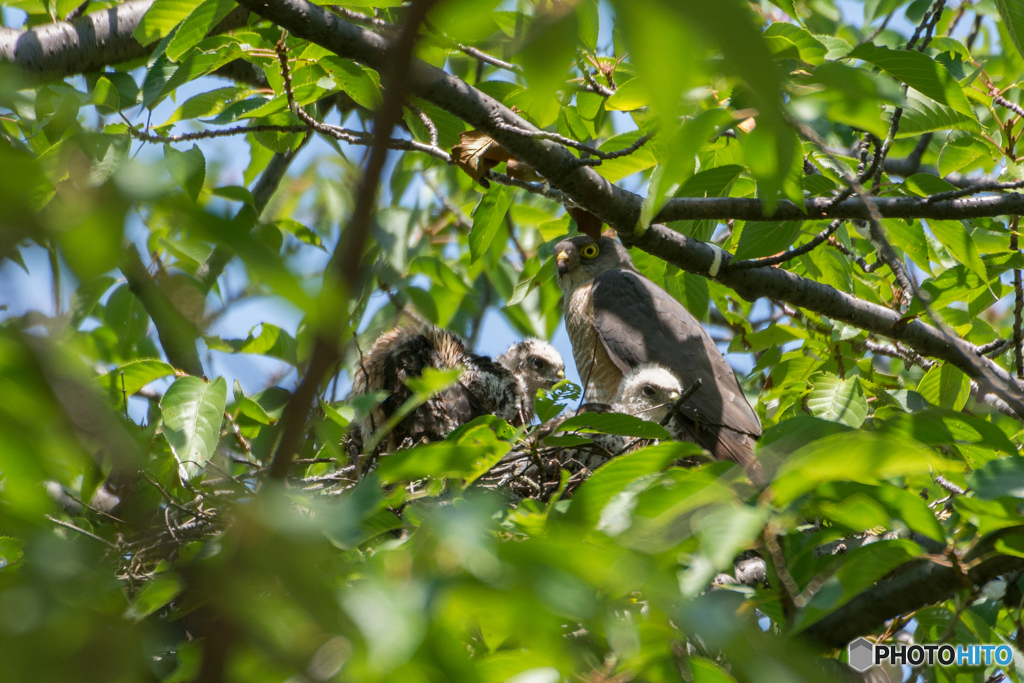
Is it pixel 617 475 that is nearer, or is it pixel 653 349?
pixel 617 475

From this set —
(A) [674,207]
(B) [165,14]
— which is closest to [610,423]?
(A) [674,207]

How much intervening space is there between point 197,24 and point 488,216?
4.58 ft

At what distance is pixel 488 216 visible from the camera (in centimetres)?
342

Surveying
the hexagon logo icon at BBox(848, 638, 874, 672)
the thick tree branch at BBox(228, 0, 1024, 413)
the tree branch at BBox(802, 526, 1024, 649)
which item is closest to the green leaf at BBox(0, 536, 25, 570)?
the thick tree branch at BBox(228, 0, 1024, 413)

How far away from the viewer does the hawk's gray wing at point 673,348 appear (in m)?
4.62

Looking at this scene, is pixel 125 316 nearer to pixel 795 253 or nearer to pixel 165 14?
pixel 165 14

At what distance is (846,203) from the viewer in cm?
307

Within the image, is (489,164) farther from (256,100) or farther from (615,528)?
(615,528)

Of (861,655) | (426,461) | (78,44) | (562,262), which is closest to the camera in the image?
(426,461)

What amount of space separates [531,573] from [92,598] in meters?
0.55

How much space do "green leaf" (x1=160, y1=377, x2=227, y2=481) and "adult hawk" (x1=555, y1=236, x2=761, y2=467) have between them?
2333mm

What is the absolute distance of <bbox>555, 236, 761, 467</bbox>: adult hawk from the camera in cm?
451

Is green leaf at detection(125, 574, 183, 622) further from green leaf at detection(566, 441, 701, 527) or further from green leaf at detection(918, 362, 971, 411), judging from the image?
green leaf at detection(918, 362, 971, 411)

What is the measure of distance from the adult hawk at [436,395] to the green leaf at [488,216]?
1084 millimetres
